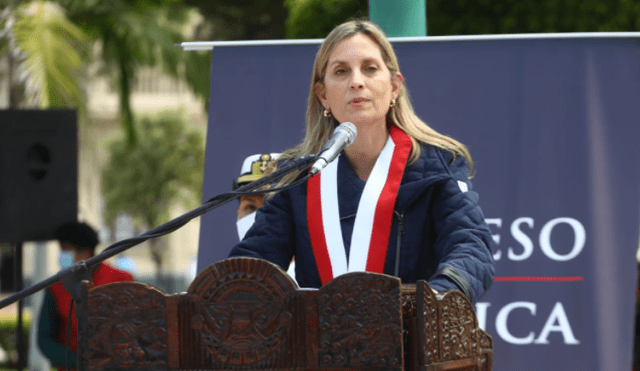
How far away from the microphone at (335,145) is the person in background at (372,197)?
0.15m

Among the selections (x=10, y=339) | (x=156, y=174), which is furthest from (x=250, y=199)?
(x=156, y=174)

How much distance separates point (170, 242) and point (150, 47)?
27028mm

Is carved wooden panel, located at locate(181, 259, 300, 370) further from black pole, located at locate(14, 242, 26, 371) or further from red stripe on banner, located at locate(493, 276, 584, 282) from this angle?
black pole, located at locate(14, 242, 26, 371)

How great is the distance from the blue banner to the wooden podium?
236 centimetres

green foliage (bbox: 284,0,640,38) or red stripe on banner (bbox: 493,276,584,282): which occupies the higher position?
Answer: green foliage (bbox: 284,0,640,38)

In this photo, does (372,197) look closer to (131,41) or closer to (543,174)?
(543,174)

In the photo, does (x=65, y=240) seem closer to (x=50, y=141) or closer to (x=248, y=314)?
(x=50, y=141)

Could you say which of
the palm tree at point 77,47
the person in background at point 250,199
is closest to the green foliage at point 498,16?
the person in background at point 250,199

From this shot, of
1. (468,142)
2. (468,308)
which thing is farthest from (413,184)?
(468,142)

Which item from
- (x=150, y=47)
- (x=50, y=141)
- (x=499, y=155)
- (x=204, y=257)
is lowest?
(x=204, y=257)

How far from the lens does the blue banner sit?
13.5 ft

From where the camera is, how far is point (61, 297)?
495cm

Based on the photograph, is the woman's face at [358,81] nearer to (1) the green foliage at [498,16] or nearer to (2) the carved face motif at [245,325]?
(2) the carved face motif at [245,325]

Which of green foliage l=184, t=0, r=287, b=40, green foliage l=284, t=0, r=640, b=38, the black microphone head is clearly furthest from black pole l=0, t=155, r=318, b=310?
green foliage l=184, t=0, r=287, b=40
